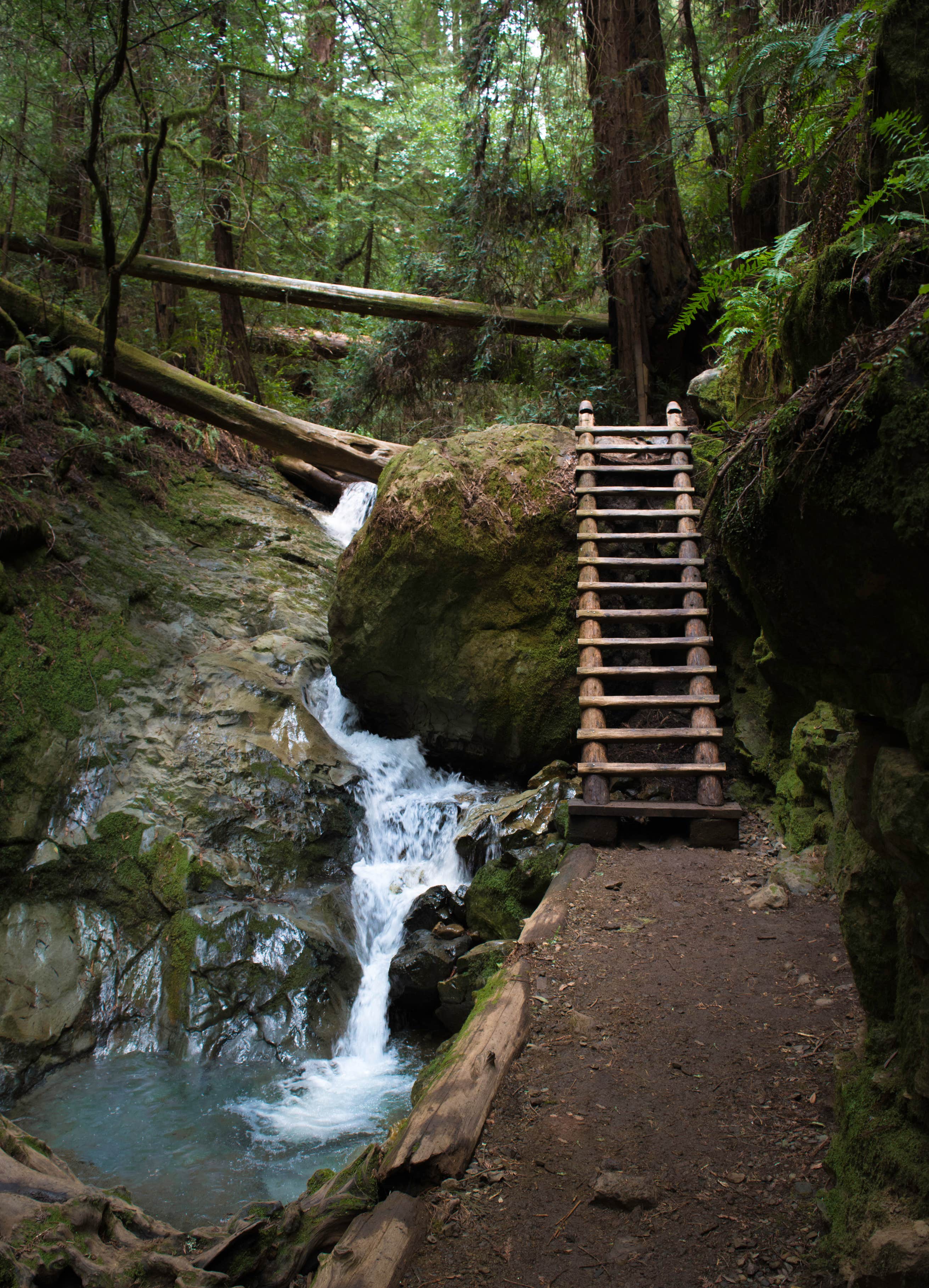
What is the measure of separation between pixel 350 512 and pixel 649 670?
22.7 feet

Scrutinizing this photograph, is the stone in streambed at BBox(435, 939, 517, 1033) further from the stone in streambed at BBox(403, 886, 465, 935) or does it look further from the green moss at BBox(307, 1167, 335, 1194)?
the green moss at BBox(307, 1167, 335, 1194)

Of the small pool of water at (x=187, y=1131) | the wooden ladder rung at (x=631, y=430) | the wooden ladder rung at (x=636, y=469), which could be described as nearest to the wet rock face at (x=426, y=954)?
the small pool of water at (x=187, y=1131)

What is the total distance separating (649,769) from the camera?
530 centimetres

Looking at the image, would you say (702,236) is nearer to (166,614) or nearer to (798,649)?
(166,614)

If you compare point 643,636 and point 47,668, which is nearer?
point 47,668

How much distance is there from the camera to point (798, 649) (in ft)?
6.82

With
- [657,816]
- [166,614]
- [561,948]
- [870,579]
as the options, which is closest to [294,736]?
[166,614]

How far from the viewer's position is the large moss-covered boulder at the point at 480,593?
672cm

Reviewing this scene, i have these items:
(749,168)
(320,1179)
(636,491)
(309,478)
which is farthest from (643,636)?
(309,478)

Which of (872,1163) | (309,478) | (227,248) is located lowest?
(872,1163)

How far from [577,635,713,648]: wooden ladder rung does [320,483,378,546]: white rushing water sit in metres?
5.86

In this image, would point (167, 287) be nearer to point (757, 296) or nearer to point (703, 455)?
point (703, 455)

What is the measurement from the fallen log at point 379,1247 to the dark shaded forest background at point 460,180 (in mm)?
4003

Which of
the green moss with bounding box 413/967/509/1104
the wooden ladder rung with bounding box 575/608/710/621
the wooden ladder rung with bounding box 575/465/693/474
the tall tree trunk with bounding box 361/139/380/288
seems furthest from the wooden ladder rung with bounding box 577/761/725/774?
the tall tree trunk with bounding box 361/139/380/288
